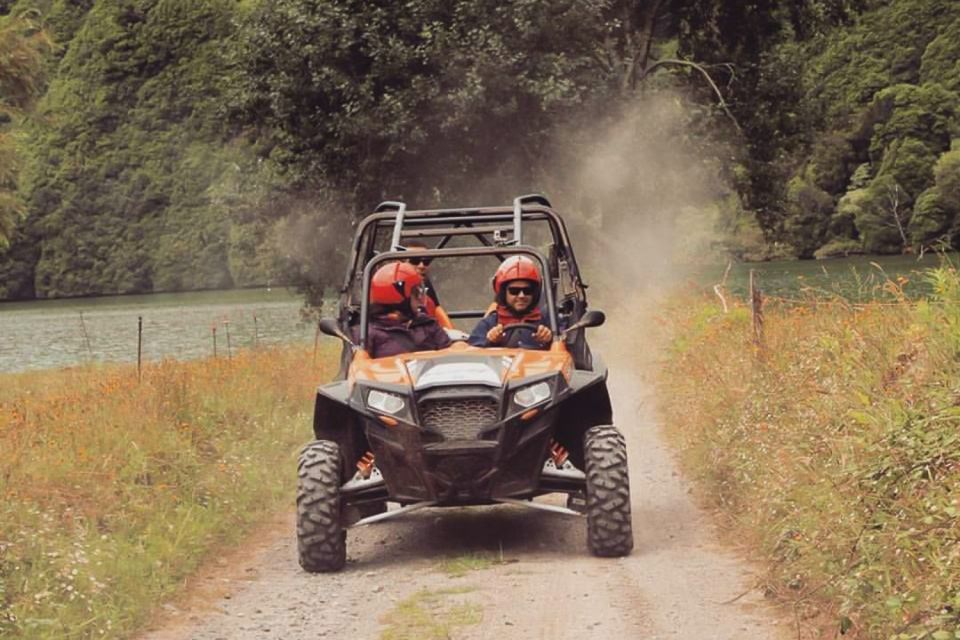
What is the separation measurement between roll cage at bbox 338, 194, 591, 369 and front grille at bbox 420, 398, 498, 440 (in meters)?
→ 1.03

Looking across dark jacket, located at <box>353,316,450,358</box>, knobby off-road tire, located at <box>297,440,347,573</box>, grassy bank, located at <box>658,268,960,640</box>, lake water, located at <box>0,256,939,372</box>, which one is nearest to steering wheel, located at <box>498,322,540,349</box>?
dark jacket, located at <box>353,316,450,358</box>

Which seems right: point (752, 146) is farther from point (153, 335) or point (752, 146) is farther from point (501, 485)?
point (153, 335)

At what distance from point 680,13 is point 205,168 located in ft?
282

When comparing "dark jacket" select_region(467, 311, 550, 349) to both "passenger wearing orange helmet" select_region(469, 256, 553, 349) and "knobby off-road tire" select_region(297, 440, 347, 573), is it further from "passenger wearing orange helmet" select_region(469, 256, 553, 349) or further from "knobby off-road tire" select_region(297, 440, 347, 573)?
"knobby off-road tire" select_region(297, 440, 347, 573)

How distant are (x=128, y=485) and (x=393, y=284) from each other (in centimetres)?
266

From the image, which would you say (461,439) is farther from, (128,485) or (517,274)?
(128,485)

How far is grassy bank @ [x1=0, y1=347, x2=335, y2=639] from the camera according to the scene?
781 centimetres

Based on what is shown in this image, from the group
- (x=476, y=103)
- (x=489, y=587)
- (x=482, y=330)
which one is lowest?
(x=489, y=587)

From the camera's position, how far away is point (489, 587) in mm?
8008

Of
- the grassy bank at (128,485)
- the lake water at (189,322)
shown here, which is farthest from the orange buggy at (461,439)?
the lake water at (189,322)

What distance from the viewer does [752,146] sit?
32750 mm

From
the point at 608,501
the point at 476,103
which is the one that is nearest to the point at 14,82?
the point at 476,103

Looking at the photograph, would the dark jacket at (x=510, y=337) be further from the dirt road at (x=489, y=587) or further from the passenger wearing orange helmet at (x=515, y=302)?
the dirt road at (x=489, y=587)

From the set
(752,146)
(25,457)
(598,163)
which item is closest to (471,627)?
(25,457)
